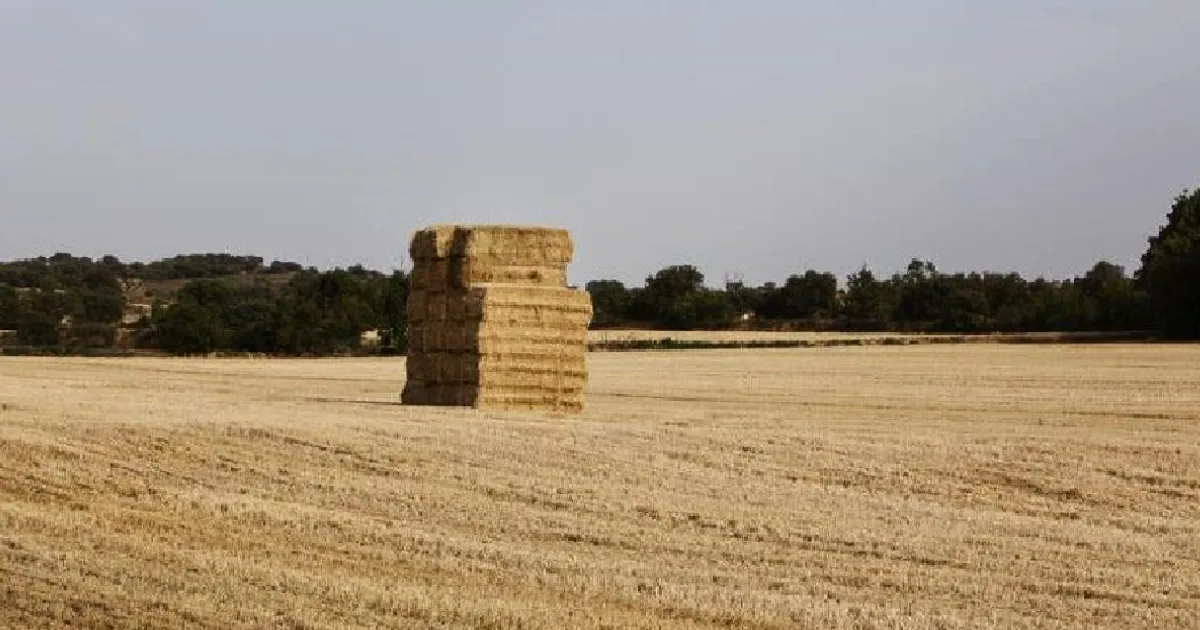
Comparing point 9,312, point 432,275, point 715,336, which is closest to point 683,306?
point 715,336

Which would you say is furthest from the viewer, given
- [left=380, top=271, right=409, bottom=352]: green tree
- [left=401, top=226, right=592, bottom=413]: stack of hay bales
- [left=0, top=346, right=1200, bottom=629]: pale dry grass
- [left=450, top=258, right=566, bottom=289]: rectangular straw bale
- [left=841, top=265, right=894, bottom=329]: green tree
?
[left=841, top=265, right=894, bottom=329]: green tree

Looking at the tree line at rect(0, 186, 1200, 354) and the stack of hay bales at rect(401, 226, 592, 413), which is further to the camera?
the tree line at rect(0, 186, 1200, 354)

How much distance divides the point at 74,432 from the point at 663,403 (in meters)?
12.6

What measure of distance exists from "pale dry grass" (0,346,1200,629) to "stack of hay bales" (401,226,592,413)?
118 centimetres

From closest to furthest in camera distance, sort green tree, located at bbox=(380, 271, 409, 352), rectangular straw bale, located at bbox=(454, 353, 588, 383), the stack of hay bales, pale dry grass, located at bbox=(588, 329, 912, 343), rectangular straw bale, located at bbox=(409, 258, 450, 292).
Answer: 1. rectangular straw bale, located at bbox=(454, 353, 588, 383)
2. the stack of hay bales
3. rectangular straw bale, located at bbox=(409, 258, 450, 292)
4. green tree, located at bbox=(380, 271, 409, 352)
5. pale dry grass, located at bbox=(588, 329, 912, 343)

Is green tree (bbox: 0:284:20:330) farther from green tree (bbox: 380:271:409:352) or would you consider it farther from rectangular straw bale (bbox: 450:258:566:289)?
rectangular straw bale (bbox: 450:258:566:289)

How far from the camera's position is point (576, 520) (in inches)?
458

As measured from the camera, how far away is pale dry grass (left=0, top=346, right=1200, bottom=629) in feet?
29.3

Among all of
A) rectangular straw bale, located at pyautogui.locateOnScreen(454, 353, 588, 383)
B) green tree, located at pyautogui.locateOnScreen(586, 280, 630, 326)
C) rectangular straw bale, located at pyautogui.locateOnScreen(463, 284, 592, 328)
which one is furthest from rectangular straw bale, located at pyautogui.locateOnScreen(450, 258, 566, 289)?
green tree, located at pyautogui.locateOnScreen(586, 280, 630, 326)

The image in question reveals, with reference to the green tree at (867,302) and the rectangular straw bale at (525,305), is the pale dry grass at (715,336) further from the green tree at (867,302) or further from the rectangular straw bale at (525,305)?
the rectangular straw bale at (525,305)

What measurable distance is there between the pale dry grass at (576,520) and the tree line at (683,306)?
37.5m

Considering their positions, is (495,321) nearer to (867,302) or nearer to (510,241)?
(510,241)

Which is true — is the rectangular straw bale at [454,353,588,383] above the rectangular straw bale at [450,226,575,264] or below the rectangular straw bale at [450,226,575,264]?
below

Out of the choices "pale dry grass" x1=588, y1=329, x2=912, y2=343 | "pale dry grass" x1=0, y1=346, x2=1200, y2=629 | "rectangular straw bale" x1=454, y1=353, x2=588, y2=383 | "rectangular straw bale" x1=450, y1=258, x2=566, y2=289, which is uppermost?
"rectangular straw bale" x1=450, y1=258, x2=566, y2=289
